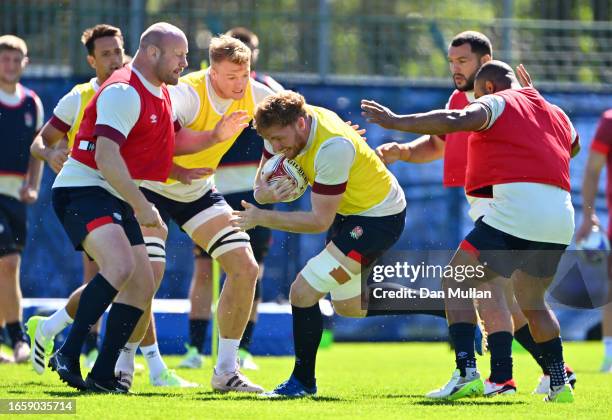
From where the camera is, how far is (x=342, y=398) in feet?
22.8

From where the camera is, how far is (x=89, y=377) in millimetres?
6797

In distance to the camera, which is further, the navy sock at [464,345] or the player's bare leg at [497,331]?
the player's bare leg at [497,331]

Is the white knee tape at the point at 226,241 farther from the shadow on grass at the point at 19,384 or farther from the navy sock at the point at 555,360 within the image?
the navy sock at the point at 555,360

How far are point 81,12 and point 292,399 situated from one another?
716cm

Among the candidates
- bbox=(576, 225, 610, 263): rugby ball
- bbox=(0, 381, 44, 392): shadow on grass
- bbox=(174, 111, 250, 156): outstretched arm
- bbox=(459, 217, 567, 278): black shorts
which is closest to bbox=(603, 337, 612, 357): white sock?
bbox=(576, 225, 610, 263): rugby ball

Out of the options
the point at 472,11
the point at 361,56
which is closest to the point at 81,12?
the point at 361,56

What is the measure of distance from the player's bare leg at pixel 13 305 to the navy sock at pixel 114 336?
3004mm

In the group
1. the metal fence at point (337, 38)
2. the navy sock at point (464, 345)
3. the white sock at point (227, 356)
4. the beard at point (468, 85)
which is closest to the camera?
the navy sock at point (464, 345)

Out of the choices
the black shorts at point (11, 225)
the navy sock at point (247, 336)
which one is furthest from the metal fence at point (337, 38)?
the navy sock at point (247, 336)

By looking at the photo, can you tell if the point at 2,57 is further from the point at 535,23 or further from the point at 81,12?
the point at 535,23

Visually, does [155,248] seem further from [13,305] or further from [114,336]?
[13,305]

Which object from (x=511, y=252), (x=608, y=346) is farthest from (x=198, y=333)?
(x=511, y=252)

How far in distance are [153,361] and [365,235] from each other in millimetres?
1789

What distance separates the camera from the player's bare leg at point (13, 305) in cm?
962
